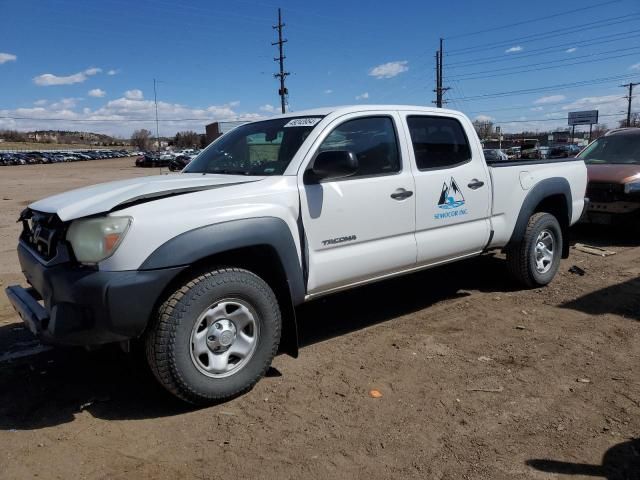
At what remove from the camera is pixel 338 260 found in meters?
3.86

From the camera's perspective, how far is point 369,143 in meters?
4.21

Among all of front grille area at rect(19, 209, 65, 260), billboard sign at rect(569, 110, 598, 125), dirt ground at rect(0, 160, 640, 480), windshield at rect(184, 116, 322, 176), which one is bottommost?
dirt ground at rect(0, 160, 640, 480)

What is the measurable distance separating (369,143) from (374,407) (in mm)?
2015

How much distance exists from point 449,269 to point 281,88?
45013mm

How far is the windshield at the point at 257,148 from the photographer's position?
3.97 m

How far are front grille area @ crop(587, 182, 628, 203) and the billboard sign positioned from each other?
255 ft

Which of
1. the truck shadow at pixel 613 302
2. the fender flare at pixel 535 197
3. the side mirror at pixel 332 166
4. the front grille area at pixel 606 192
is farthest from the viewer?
the front grille area at pixel 606 192

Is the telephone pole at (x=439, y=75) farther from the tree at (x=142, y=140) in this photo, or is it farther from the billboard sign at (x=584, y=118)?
the tree at (x=142, y=140)

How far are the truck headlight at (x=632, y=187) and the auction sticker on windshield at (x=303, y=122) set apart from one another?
6240 mm

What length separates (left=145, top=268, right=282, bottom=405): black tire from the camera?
3055 mm

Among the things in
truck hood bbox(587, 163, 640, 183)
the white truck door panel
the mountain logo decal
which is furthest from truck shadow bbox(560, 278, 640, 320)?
truck hood bbox(587, 163, 640, 183)

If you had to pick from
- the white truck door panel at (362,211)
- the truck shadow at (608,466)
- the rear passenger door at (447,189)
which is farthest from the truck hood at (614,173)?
the truck shadow at (608,466)

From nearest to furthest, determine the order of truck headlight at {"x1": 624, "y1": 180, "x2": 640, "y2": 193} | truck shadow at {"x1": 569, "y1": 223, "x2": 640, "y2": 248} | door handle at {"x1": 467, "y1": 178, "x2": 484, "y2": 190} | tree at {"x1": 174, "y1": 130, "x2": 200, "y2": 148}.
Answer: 1. door handle at {"x1": 467, "y1": 178, "x2": 484, "y2": 190}
2. truck headlight at {"x1": 624, "y1": 180, "x2": 640, "y2": 193}
3. truck shadow at {"x1": 569, "y1": 223, "x2": 640, "y2": 248}
4. tree at {"x1": 174, "y1": 130, "x2": 200, "y2": 148}

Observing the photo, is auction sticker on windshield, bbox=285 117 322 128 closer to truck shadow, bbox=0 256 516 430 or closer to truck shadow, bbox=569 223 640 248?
truck shadow, bbox=0 256 516 430
